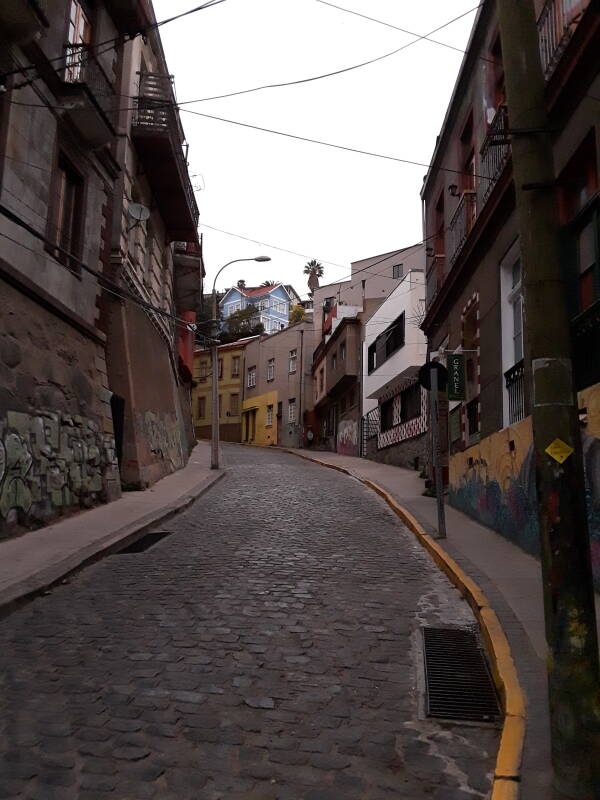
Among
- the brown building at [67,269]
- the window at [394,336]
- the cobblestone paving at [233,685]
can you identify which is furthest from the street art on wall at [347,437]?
the cobblestone paving at [233,685]

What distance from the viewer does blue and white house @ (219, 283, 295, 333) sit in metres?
80.6

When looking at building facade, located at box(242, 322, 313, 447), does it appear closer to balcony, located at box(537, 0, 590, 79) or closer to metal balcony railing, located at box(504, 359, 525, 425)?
metal balcony railing, located at box(504, 359, 525, 425)

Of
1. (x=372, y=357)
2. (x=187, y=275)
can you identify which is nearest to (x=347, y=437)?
(x=372, y=357)

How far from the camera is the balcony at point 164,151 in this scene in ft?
56.6

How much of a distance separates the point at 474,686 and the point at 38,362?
8821 millimetres

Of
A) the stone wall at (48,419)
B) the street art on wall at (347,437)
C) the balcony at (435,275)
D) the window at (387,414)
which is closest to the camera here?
the stone wall at (48,419)

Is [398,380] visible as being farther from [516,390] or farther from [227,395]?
[227,395]

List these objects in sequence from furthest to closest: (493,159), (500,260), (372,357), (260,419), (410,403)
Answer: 1. (260,419)
2. (372,357)
3. (410,403)
4. (493,159)
5. (500,260)

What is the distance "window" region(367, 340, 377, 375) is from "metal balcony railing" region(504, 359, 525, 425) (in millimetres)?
17908

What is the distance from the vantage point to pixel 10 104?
1049 cm

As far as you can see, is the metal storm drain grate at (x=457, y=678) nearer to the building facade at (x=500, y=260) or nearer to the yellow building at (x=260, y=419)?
the building facade at (x=500, y=260)

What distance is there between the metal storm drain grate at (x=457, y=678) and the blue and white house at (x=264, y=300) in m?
73.8

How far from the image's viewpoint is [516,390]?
37.8 ft

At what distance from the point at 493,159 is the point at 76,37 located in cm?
836
